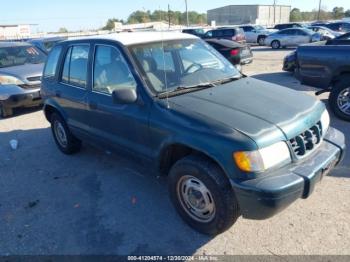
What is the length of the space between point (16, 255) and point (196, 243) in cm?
172

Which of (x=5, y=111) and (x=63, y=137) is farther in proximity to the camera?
(x=5, y=111)

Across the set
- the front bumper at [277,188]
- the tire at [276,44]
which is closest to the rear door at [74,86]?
the front bumper at [277,188]

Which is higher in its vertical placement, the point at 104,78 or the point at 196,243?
the point at 104,78

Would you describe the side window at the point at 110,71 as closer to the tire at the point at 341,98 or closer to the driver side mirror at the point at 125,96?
A: the driver side mirror at the point at 125,96

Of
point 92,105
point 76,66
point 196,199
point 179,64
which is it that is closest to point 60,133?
point 76,66

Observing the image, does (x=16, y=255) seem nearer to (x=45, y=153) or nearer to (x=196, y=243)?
(x=196, y=243)

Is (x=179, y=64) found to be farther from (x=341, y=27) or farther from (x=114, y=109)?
(x=341, y=27)

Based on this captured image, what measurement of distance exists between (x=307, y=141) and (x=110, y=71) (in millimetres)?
2318

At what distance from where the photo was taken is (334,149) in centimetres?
313

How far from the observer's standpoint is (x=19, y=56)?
30.1 feet

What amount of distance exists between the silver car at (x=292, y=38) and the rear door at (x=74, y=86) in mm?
20280

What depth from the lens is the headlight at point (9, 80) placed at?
7.95 meters

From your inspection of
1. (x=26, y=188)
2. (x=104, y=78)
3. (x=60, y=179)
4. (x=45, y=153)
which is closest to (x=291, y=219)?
(x=104, y=78)

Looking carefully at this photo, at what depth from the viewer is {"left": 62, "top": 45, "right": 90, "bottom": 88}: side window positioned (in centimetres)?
428
